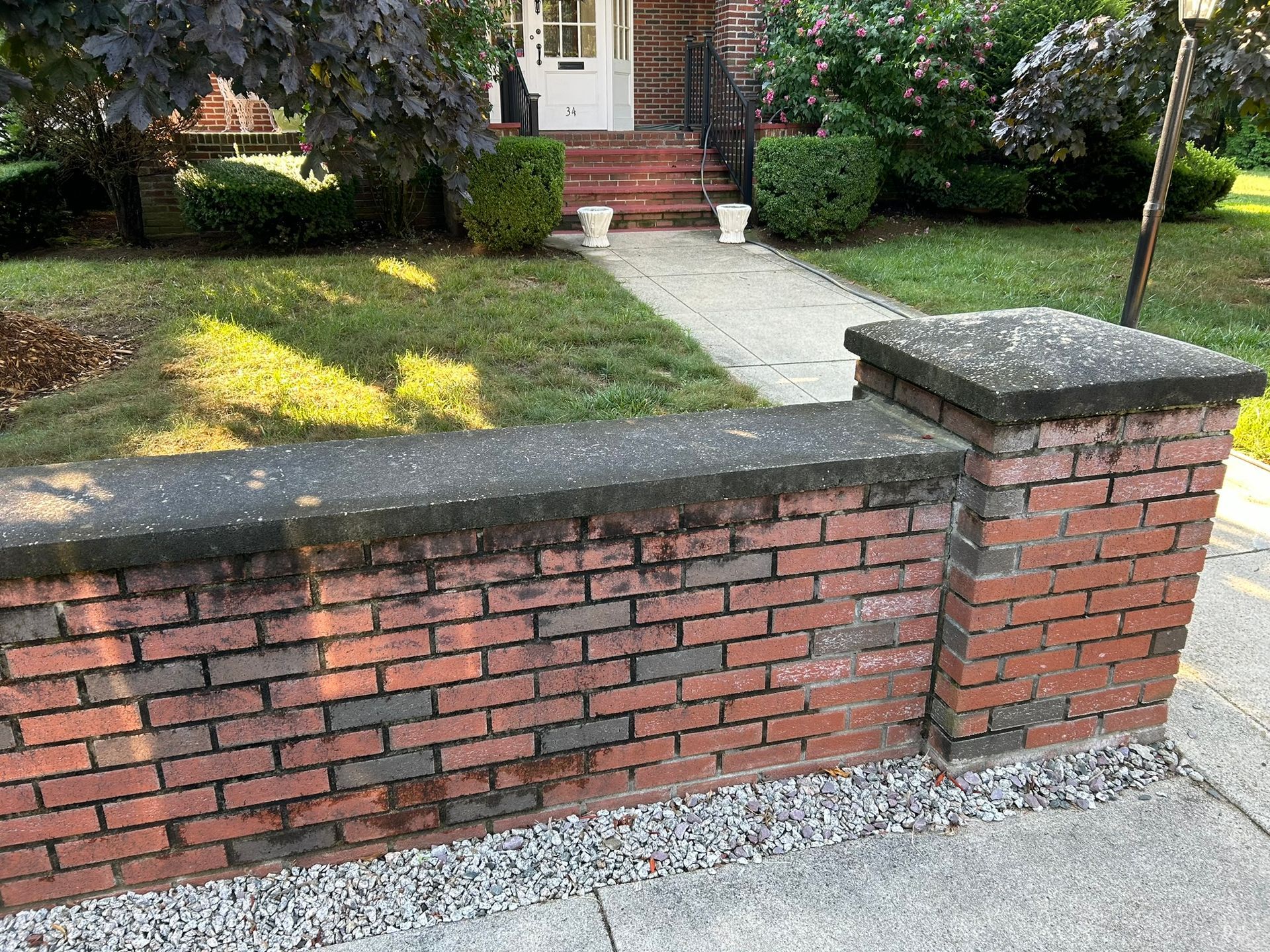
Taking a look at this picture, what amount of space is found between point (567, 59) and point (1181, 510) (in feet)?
43.3

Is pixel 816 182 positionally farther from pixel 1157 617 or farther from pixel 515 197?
pixel 1157 617

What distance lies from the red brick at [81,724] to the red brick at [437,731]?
0.51m

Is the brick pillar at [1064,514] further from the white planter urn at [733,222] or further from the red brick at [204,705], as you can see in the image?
the white planter urn at [733,222]

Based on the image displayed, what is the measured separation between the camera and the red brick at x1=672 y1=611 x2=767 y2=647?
2256mm

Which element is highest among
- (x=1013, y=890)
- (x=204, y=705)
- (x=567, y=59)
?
(x=567, y=59)

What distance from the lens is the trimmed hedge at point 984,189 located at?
11523mm

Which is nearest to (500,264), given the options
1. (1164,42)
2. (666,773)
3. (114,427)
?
(114,427)

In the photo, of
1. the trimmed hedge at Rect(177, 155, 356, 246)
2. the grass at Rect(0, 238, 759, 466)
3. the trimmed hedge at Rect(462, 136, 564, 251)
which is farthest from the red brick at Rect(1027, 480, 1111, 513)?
the trimmed hedge at Rect(177, 155, 356, 246)

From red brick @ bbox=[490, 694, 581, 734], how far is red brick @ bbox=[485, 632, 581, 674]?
3.8 inches

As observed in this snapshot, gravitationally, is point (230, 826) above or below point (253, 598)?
below

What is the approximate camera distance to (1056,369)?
2.22 meters

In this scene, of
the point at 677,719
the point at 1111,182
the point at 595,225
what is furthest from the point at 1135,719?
the point at 1111,182

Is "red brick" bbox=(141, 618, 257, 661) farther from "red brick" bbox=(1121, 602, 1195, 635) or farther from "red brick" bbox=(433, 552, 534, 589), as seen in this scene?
"red brick" bbox=(1121, 602, 1195, 635)

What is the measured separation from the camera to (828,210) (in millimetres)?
10109
